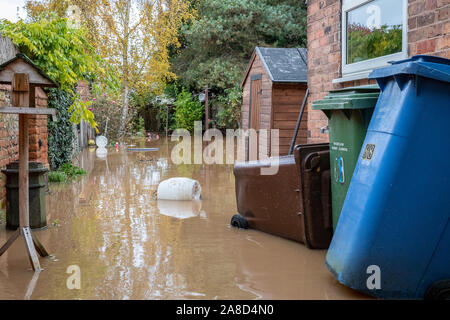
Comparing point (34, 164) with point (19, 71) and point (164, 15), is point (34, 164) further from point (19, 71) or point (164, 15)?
point (164, 15)

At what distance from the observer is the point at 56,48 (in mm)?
7676

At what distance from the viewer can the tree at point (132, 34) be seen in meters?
22.6

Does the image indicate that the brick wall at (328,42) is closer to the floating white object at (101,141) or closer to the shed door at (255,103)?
the shed door at (255,103)

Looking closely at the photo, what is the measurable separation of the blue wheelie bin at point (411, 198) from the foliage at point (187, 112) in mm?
23873

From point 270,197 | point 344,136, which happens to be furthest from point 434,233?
point 270,197

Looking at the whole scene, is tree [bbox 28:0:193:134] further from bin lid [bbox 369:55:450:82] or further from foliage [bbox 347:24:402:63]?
bin lid [bbox 369:55:450:82]

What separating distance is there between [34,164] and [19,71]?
1688 mm

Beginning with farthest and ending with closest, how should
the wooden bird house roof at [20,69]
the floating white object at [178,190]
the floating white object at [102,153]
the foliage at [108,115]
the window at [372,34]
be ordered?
the foliage at [108,115] → the floating white object at [102,153] → the floating white object at [178,190] → the window at [372,34] → the wooden bird house roof at [20,69]

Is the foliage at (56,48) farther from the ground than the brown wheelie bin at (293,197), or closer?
farther from the ground

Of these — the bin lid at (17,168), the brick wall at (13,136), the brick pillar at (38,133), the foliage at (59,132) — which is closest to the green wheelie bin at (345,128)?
the bin lid at (17,168)

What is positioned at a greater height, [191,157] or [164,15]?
[164,15]

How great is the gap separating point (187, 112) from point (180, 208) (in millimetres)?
19843

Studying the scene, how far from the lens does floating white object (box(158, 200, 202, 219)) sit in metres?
6.84

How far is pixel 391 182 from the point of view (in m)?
3.32
